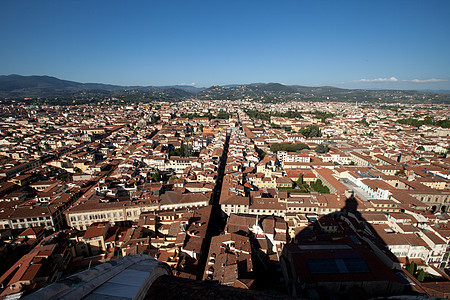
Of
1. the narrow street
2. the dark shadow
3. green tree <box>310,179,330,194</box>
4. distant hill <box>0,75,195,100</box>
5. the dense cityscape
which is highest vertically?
distant hill <box>0,75,195,100</box>

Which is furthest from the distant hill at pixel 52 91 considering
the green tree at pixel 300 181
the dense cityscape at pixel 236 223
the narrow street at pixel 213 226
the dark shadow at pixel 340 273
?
the dark shadow at pixel 340 273

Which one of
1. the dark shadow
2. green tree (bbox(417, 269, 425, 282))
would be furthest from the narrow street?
green tree (bbox(417, 269, 425, 282))

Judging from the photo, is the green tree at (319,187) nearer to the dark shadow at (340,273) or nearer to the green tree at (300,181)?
the green tree at (300,181)

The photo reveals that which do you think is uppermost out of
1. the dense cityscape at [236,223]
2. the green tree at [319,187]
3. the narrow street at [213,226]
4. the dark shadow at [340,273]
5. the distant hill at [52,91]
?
the distant hill at [52,91]

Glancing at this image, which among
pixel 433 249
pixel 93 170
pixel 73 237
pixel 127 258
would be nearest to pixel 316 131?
pixel 433 249

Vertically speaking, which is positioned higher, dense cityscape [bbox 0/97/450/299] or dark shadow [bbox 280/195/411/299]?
dark shadow [bbox 280/195/411/299]

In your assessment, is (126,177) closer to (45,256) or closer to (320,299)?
(45,256)

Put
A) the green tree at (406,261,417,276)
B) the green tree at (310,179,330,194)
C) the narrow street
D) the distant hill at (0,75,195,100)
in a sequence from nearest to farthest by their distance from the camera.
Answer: the green tree at (406,261,417,276) < the narrow street < the green tree at (310,179,330,194) < the distant hill at (0,75,195,100)

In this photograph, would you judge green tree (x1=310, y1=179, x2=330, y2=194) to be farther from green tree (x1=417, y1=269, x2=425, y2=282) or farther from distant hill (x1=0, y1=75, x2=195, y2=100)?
distant hill (x1=0, y1=75, x2=195, y2=100)

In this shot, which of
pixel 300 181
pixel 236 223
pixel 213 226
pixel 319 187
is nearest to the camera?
pixel 236 223

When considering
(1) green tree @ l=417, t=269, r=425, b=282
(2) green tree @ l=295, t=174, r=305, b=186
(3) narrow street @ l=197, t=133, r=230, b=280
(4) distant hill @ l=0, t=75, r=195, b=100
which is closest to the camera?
(1) green tree @ l=417, t=269, r=425, b=282

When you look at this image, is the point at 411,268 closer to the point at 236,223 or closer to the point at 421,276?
the point at 421,276

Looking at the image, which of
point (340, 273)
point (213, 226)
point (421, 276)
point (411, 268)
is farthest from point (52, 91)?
point (421, 276)
